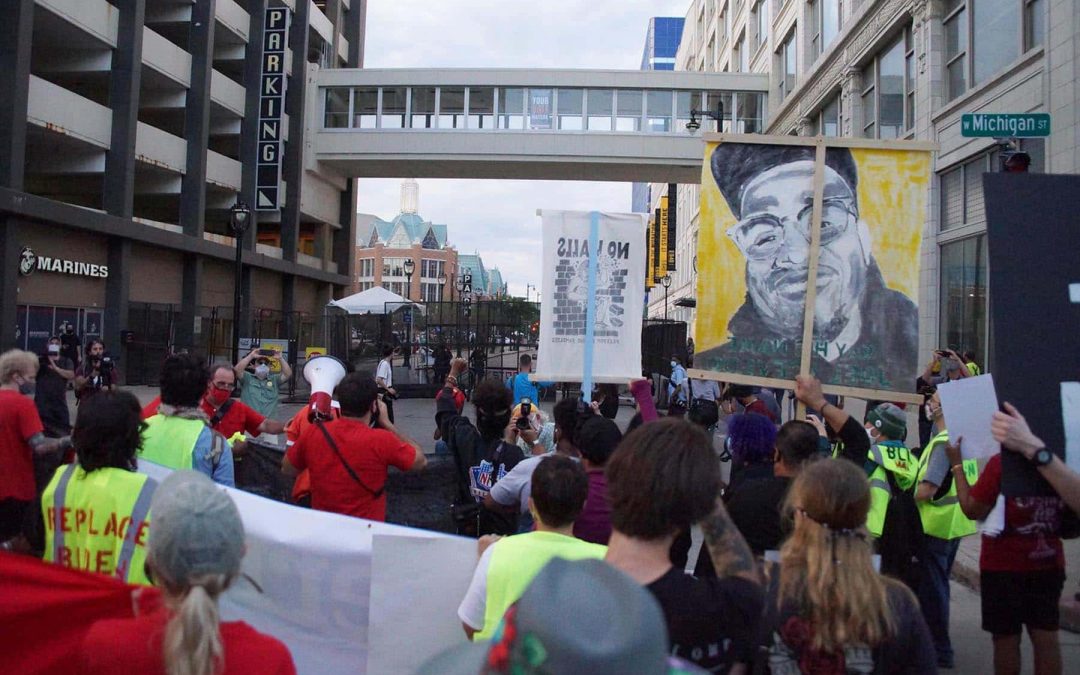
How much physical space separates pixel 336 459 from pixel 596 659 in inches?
136

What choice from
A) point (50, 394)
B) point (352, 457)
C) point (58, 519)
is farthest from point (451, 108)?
point (58, 519)

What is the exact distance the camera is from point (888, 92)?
811 inches

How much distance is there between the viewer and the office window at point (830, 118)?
2456cm

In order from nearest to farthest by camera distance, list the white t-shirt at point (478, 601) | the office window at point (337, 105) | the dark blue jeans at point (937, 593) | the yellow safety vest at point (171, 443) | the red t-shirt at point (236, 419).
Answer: the white t-shirt at point (478, 601) < the yellow safety vest at point (171, 443) < the dark blue jeans at point (937, 593) < the red t-shirt at point (236, 419) < the office window at point (337, 105)

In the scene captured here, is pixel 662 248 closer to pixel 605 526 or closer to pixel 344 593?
pixel 605 526

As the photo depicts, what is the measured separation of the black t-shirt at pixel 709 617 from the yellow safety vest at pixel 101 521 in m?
2.01

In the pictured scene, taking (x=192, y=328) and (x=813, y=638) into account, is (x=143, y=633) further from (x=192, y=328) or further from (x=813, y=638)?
(x=192, y=328)

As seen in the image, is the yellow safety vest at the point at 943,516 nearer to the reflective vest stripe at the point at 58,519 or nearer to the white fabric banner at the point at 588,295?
the white fabric banner at the point at 588,295

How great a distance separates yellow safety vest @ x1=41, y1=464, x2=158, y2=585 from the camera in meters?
3.10

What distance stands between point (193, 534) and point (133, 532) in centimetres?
123

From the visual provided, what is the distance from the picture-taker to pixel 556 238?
19.7 ft

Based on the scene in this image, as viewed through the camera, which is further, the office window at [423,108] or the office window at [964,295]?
the office window at [423,108]

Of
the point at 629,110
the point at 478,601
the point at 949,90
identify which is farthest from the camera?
the point at 629,110

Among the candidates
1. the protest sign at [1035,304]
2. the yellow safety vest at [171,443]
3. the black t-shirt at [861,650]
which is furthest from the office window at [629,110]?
the black t-shirt at [861,650]
